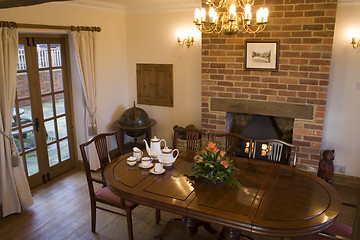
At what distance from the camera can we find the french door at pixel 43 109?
3844mm

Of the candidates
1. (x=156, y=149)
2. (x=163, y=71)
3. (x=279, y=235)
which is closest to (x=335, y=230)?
(x=279, y=235)

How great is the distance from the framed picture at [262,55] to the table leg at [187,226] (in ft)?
6.87

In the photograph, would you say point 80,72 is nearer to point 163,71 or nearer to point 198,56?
point 163,71

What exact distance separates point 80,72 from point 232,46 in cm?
206

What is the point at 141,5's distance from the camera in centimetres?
481

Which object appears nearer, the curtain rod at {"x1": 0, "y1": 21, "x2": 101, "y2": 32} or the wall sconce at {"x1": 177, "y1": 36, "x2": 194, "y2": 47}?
the curtain rod at {"x1": 0, "y1": 21, "x2": 101, "y2": 32}

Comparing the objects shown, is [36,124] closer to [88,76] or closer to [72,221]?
[88,76]

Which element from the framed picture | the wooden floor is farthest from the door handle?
the framed picture

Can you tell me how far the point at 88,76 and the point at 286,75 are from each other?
8.66ft

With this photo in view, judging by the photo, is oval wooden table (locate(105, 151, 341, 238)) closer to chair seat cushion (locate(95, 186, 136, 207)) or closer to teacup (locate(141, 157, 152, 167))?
teacup (locate(141, 157, 152, 167))

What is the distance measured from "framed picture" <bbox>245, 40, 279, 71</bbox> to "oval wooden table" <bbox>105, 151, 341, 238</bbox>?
57.6 inches

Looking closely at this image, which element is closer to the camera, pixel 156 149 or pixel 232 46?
pixel 156 149

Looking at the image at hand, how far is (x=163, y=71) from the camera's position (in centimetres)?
501

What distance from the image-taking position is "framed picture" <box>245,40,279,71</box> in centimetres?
384
